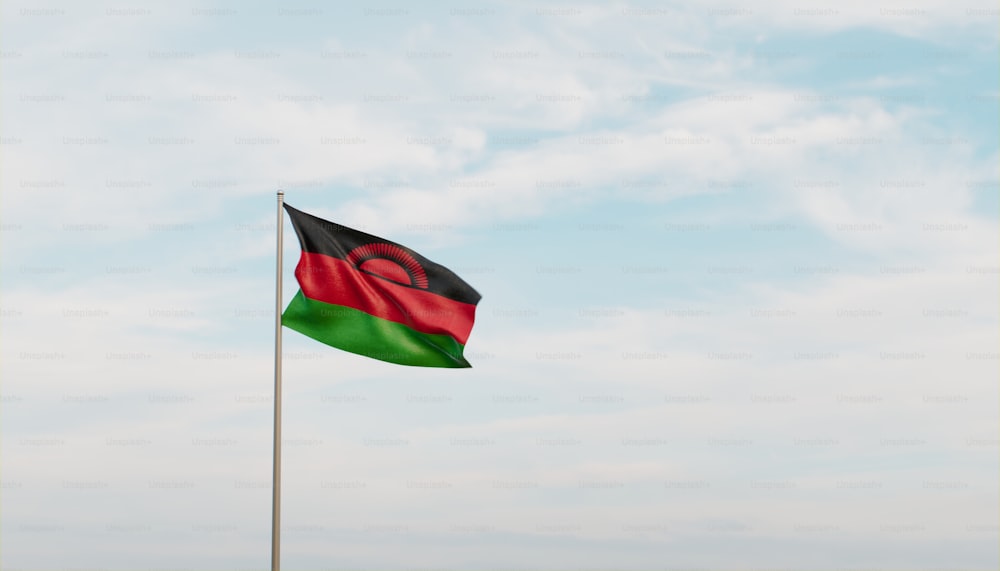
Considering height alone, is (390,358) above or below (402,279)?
below

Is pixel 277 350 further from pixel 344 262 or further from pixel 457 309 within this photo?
pixel 457 309

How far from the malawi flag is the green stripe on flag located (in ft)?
0.06

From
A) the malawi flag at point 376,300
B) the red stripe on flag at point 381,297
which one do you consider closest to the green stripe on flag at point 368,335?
the malawi flag at point 376,300

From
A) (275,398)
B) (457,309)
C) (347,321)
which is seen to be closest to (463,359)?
(457,309)

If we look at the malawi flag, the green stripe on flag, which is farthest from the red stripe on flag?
the green stripe on flag

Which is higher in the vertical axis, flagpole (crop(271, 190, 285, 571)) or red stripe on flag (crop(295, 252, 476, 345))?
red stripe on flag (crop(295, 252, 476, 345))

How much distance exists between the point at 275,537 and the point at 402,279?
16.8 feet

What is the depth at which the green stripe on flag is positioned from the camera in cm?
2073

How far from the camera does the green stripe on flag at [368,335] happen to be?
20734mm

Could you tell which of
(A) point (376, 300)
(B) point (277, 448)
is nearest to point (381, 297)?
(A) point (376, 300)

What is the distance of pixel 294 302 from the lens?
68.1 feet

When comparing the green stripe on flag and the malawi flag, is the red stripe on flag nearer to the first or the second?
the malawi flag

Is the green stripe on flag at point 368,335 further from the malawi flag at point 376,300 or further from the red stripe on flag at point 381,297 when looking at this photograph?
the red stripe on flag at point 381,297

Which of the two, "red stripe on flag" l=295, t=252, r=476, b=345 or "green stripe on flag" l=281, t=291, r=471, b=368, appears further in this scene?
"red stripe on flag" l=295, t=252, r=476, b=345
